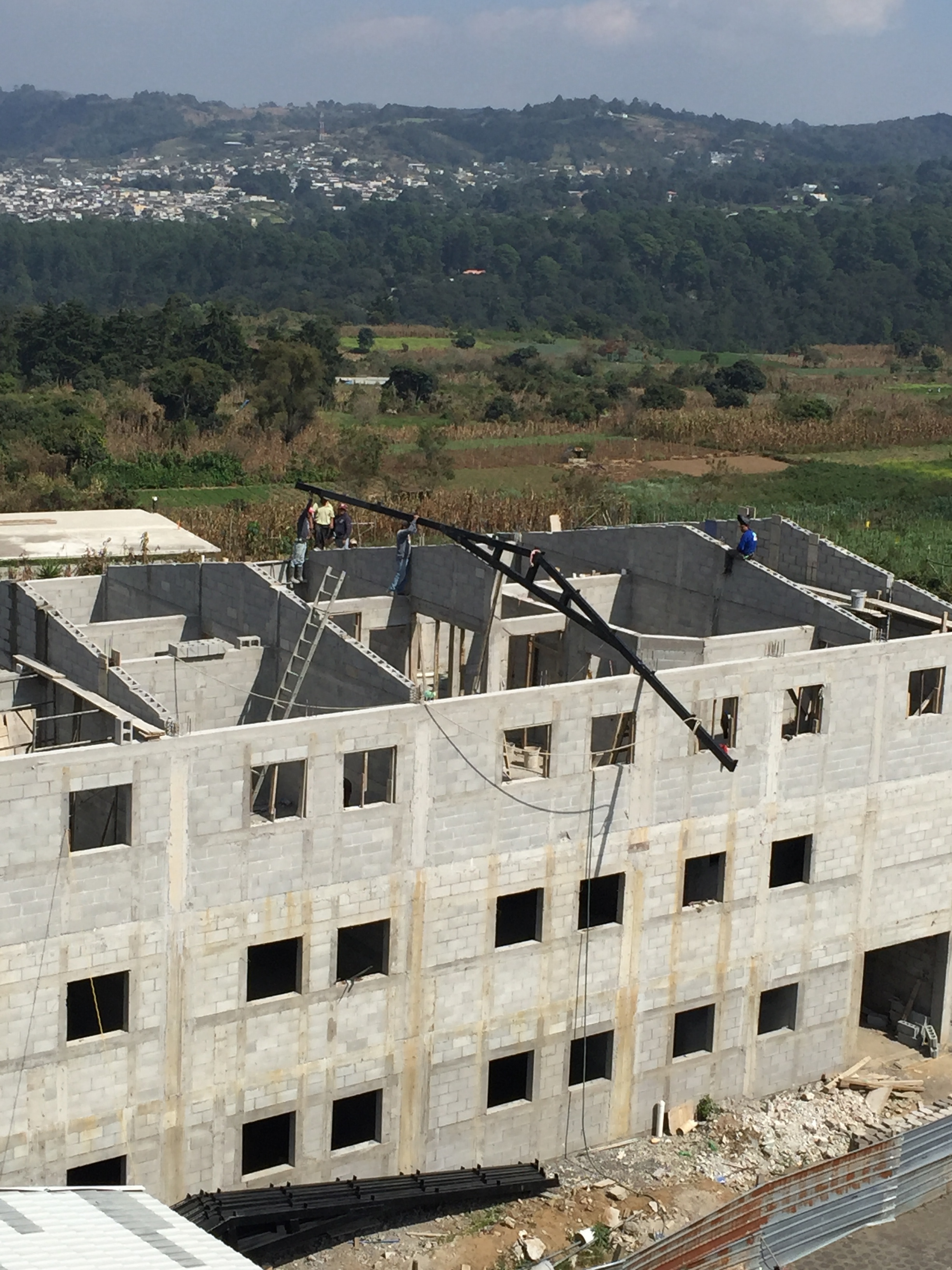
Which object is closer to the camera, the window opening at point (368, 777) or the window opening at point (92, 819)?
the window opening at point (92, 819)

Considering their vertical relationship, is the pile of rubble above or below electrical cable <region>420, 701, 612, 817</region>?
below

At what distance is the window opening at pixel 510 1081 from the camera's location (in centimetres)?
2597

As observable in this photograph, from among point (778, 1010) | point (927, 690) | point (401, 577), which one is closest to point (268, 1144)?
point (778, 1010)

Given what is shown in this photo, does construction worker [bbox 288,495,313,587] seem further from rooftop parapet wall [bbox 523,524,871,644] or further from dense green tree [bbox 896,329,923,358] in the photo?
dense green tree [bbox 896,329,923,358]

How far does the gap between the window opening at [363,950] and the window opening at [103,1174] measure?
→ 12.8 feet

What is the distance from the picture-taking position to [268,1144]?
→ 2497cm

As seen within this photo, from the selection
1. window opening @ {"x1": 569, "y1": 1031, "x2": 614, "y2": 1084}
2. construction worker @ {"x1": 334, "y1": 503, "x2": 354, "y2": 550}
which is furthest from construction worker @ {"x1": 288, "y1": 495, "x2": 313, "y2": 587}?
window opening @ {"x1": 569, "y1": 1031, "x2": 614, "y2": 1084}

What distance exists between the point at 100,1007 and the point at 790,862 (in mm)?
11769

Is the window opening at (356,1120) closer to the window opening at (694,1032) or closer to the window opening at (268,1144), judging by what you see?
the window opening at (268,1144)

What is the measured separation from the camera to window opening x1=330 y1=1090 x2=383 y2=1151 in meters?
24.7

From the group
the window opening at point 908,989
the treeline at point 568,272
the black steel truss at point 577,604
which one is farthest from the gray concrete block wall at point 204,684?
the treeline at point 568,272

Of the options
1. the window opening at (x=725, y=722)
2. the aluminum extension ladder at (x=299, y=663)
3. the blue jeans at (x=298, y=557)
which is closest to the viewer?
the aluminum extension ladder at (x=299, y=663)

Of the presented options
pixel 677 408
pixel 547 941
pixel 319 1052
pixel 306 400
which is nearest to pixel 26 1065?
pixel 319 1052

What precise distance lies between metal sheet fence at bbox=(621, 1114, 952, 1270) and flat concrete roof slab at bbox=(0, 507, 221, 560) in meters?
26.8
